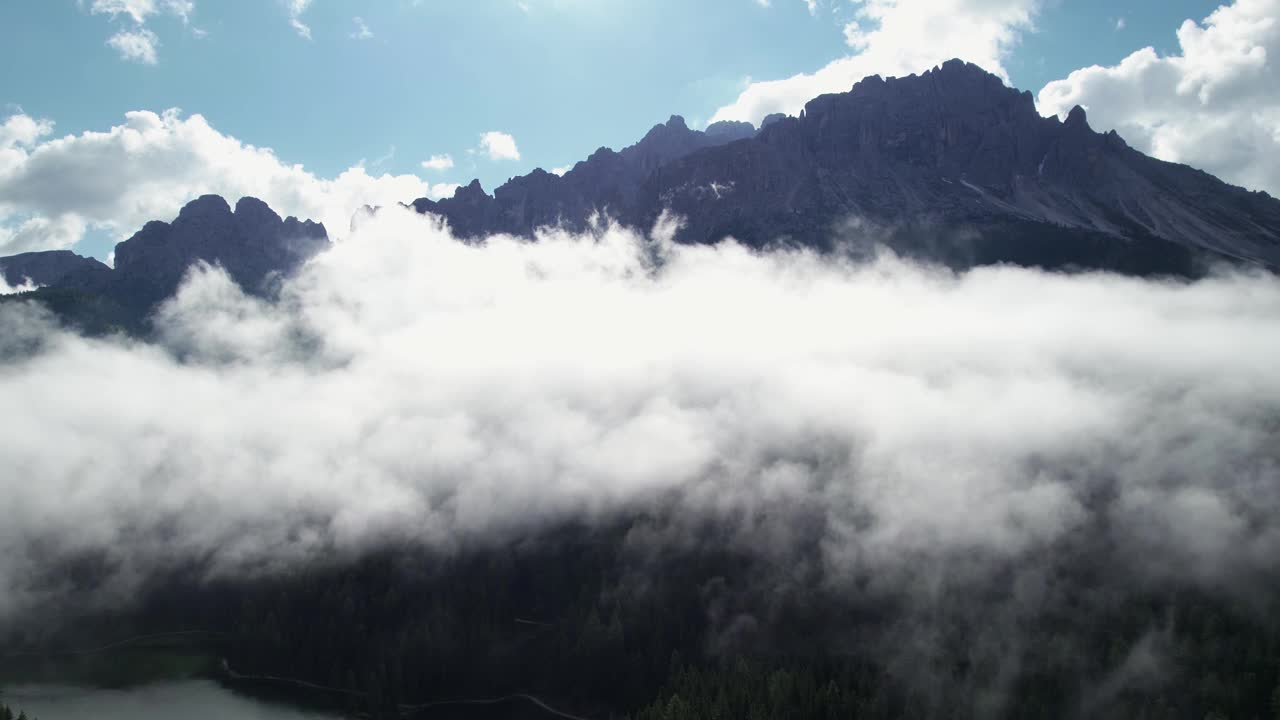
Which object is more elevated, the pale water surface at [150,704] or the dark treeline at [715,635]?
the dark treeline at [715,635]

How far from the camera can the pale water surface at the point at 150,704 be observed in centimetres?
14062

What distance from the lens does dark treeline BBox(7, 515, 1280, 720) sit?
363 feet

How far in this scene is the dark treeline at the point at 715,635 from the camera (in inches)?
4360

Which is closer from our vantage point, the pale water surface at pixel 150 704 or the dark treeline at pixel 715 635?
the dark treeline at pixel 715 635

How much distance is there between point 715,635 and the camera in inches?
5674

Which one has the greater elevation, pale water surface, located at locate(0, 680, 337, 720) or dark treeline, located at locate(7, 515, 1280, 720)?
dark treeline, located at locate(7, 515, 1280, 720)

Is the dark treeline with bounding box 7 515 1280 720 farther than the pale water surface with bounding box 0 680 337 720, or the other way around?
the pale water surface with bounding box 0 680 337 720

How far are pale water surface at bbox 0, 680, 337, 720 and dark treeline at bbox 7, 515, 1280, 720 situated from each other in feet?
27.5

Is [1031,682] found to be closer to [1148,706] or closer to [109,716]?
[1148,706]

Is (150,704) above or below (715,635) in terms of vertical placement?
below

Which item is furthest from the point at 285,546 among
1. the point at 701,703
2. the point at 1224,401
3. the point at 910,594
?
the point at 1224,401

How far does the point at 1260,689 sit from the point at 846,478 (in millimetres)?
86963

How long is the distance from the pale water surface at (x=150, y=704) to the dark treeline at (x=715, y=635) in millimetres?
8380

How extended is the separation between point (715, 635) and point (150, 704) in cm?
9164
